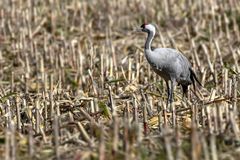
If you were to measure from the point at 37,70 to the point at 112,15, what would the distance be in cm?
287

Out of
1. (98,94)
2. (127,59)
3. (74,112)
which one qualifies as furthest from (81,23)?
(74,112)

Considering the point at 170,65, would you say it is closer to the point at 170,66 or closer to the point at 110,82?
the point at 170,66

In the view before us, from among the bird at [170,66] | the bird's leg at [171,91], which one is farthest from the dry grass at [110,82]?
the bird at [170,66]

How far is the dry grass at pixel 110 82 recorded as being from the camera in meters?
4.52

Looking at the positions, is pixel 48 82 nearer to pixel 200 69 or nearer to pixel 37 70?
pixel 37 70

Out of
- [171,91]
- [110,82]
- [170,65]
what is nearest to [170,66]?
[170,65]

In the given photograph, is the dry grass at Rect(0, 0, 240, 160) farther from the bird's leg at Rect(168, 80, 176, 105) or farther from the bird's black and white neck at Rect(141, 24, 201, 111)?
the bird's black and white neck at Rect(141, 24, 201, 111)

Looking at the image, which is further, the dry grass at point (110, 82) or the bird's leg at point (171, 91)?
the bird's leg at point (171, 91)

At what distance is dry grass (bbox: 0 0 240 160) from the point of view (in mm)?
4523

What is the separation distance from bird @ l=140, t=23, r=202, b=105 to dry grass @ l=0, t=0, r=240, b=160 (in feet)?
0.57

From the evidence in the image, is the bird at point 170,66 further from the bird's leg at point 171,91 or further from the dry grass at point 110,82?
the dry grass at point 110,82

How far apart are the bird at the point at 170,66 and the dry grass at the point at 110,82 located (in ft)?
0.57

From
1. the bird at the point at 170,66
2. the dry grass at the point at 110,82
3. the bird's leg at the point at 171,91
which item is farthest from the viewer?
the bird at the point at 170,66

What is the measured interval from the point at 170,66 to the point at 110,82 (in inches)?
25.4
